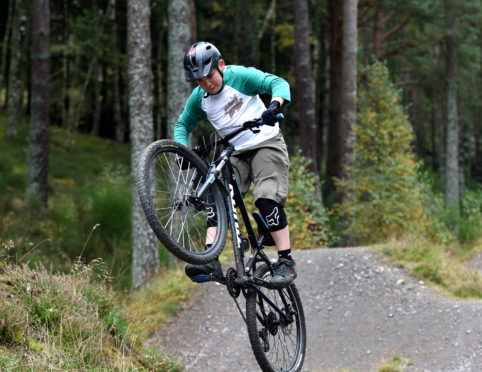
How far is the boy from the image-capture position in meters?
5.08

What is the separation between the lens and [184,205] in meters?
4.60

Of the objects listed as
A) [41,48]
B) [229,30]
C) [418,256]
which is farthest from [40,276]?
[229,30]

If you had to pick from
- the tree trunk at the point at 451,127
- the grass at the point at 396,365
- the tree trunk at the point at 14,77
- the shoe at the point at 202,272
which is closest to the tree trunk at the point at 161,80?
the tree trunk at the point at 14,77

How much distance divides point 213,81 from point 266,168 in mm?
815

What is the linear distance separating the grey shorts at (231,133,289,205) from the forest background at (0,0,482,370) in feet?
4.94

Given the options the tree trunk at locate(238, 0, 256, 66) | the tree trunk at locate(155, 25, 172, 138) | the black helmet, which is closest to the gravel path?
the black helmet

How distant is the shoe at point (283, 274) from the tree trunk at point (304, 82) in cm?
1003

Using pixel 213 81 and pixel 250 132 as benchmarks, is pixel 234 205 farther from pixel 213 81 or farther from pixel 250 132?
pixel 213 81

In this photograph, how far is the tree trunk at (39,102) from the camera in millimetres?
16438

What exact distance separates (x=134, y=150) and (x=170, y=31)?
98.1 inches

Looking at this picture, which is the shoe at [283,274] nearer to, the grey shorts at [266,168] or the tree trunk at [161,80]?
the grey shorts at [266,168]

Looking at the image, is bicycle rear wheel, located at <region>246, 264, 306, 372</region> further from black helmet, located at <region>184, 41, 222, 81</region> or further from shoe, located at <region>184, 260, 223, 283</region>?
black helmet, located at <region>184, 41, 222, 81</region>

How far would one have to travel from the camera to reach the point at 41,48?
16.6m

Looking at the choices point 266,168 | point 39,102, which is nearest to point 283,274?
point 266,168
